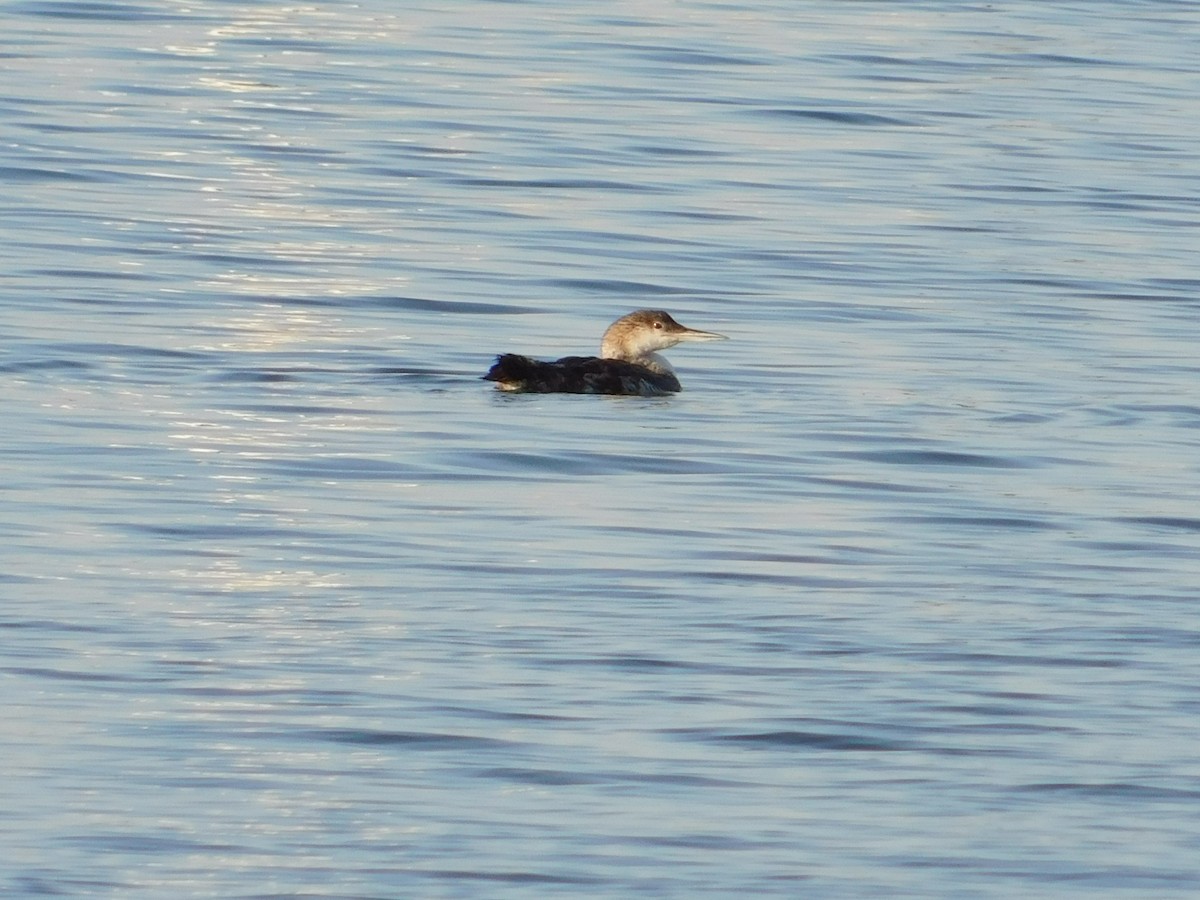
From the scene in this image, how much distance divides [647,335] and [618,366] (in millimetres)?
676

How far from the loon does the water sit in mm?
193

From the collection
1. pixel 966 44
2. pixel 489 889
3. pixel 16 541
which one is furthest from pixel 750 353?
pixel 966 44

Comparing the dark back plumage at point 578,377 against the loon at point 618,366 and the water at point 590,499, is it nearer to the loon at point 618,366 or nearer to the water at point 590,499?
the loon at point 618,366

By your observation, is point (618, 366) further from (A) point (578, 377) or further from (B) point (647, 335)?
(B) point (647, 335)

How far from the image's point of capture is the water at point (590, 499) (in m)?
6.50

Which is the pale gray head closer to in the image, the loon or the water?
the loon

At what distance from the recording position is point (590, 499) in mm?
10211

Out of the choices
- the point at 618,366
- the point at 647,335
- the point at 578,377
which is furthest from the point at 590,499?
the point at 647,335

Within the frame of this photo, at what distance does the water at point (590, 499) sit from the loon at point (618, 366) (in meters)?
0.19

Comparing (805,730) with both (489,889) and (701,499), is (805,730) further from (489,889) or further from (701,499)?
(701,499)

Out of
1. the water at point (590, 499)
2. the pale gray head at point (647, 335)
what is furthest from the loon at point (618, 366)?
the water at point (590, 499)

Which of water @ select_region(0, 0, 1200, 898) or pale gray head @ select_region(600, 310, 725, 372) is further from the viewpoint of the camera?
pale gray head @ select_region(600, 310, 725, 372)

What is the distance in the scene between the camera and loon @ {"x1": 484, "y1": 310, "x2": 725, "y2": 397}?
12109 mm

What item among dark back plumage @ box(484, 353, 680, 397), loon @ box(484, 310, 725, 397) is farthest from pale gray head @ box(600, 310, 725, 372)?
dark back plumage @ box(484, 353, 680, 397)
